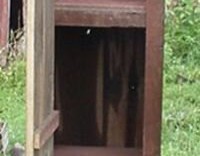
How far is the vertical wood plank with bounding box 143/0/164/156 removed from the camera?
6.18 feet

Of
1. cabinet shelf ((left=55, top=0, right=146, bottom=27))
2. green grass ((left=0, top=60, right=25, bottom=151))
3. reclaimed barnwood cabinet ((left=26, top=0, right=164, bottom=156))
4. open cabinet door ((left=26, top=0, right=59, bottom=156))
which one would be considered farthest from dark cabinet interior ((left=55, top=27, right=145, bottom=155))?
green grass ((left=0, top=60, right=25, bottom=151))

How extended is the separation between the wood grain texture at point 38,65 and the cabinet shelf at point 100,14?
76 millimetres

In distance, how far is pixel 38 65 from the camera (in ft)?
5.69

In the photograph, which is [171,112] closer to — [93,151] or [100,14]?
[93,151]

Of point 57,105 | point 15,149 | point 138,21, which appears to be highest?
point 138,21

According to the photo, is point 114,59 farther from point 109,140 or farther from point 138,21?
point 138,21

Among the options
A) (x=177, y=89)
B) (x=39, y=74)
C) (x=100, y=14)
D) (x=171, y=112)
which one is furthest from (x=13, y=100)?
(x=39, y=74)

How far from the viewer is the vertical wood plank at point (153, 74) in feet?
6.18

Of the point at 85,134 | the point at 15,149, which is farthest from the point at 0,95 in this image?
the point at 85,134

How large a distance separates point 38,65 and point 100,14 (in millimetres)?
259

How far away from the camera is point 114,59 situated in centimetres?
232

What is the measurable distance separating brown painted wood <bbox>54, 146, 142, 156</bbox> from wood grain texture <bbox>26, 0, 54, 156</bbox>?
41 cm

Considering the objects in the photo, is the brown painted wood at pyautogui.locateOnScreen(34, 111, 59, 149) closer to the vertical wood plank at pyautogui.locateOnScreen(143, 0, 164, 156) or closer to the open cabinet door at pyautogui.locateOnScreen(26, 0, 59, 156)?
the open cabinet door at pyautogui.locateOnScreen(26, 0, 59, 156)

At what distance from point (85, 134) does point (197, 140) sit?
4.34 feet
